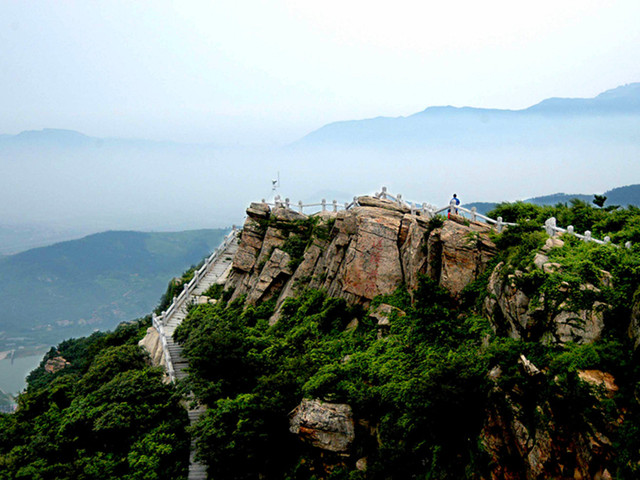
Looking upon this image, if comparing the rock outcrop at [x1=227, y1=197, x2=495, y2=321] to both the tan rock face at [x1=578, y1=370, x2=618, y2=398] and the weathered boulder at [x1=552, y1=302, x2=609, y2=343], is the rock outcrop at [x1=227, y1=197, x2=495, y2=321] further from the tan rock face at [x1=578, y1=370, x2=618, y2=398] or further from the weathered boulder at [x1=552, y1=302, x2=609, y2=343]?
the tan rock face at [x1=578, y1=370, x2=618, y2=398]

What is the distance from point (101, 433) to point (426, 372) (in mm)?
11714

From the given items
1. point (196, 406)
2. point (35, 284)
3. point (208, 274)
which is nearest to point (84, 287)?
point (35, 284)

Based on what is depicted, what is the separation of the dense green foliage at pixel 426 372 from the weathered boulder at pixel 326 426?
1.03 ft

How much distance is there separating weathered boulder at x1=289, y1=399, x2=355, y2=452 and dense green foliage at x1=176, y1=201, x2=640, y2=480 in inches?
12.3

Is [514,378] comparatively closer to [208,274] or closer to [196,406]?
[196,406]

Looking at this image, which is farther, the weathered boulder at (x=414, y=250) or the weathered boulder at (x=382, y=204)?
the weathered boulder at (x=382, y=204)

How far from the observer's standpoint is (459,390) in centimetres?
1087

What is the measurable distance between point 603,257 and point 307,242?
15.3 meters

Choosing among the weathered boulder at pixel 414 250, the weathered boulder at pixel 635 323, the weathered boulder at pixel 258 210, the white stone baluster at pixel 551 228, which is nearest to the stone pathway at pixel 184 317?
the weathered boulder at pixel 258 210

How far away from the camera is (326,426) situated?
43.3 ft

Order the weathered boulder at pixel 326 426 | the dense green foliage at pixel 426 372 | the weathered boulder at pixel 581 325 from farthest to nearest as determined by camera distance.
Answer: the weathered boulder at pixel 326 426 → the weathered boulder at pixel 581 325 → the dense green foliage at pixel 426 372

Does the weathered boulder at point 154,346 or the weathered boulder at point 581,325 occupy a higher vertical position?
the weathered boulder at point 581,325

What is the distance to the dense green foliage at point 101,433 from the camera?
15133 mm

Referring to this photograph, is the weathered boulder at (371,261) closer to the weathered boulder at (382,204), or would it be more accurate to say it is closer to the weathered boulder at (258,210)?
the weathered boulder at (382,204)
